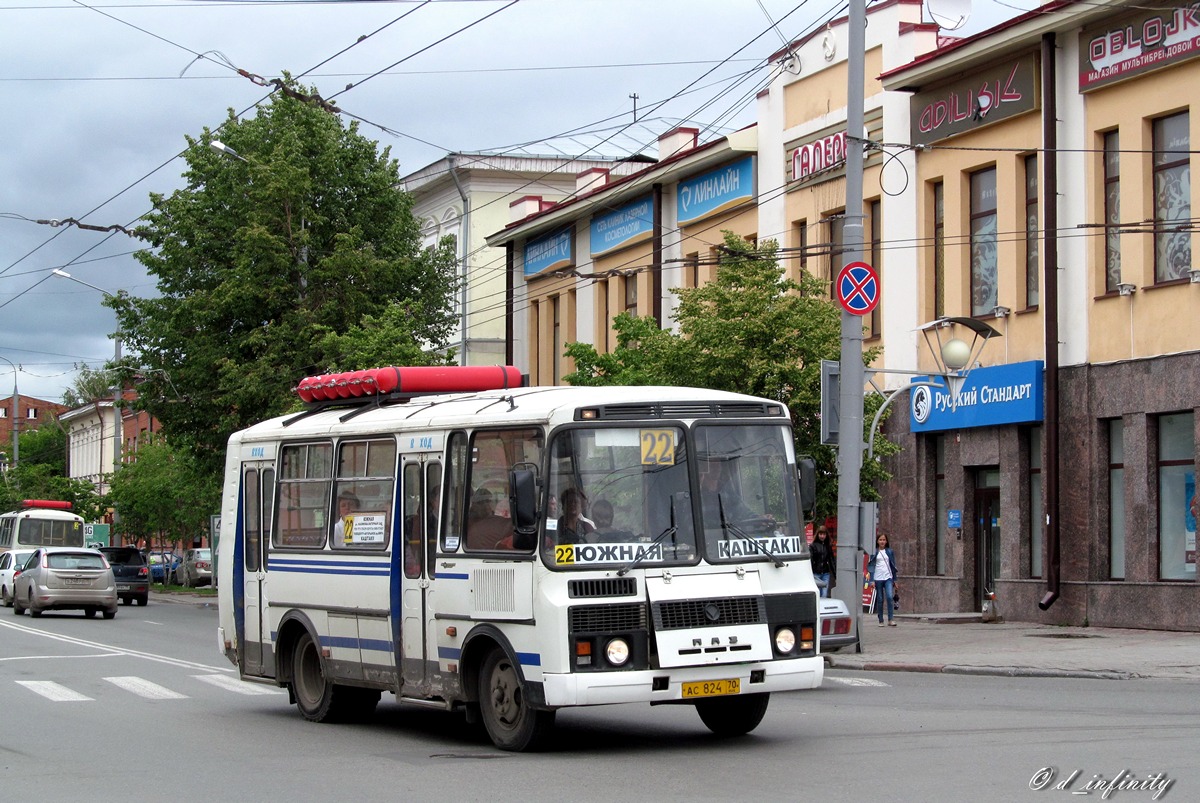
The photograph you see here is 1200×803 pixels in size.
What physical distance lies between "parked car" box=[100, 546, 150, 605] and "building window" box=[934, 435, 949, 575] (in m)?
24.0

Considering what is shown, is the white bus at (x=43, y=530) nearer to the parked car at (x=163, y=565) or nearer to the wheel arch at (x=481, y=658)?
the parked car at (x=163, y=565)

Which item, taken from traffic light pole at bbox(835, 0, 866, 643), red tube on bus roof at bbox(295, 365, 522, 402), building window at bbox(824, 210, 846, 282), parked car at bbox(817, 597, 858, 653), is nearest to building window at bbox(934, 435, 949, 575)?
building window at bbox(824, 210, 846, 282)

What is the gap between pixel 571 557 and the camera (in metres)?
11.2

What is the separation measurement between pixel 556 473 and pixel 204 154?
106 ft

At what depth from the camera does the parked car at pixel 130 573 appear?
4638 cm

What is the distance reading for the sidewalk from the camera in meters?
19.0

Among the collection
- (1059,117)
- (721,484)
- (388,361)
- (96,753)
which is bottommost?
(96,753)

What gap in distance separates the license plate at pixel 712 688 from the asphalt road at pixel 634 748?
17.6 inches

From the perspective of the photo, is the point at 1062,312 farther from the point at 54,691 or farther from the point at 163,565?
the point at 163,565

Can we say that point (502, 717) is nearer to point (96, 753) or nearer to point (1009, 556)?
point (96, 753)

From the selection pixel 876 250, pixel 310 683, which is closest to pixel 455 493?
pixel 310 683

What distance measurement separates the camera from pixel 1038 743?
11.7 m

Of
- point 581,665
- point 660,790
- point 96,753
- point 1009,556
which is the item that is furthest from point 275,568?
point 1009,556

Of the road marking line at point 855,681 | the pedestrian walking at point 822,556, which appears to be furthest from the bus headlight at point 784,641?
the pedestrian walking at point 822,556
